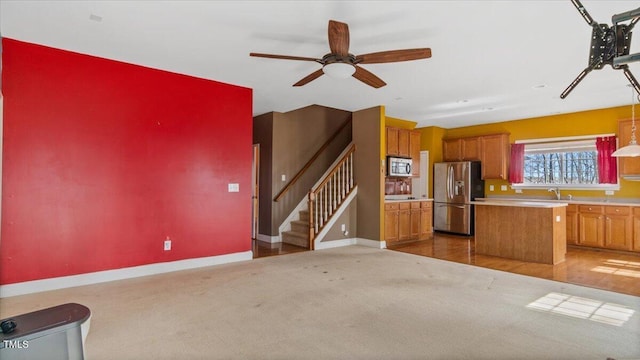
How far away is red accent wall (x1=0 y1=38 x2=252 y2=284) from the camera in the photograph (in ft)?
12.0

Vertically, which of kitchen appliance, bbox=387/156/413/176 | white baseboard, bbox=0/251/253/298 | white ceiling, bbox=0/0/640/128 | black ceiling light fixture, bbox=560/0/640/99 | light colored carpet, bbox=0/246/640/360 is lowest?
light colored carpet, bbox=0/246/640/360

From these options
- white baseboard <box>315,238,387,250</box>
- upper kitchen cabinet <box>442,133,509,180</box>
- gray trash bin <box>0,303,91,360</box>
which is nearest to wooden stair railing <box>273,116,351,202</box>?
white baseboard <box>315,238,387,250</box>

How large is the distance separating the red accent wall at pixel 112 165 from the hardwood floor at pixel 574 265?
332cm

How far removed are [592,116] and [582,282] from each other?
160 inches

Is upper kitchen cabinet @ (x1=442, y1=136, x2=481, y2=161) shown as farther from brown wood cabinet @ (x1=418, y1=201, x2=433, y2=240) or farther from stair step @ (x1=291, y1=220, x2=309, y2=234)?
stair step @ (x1=291, y1=220, x2=309, y2=234)

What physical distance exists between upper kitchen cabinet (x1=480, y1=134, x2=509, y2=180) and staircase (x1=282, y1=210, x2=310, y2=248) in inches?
167

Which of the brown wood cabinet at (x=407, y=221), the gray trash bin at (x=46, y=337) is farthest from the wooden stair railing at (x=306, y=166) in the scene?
the gray trash bin at (x=46, y=337)

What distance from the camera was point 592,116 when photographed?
662 cm

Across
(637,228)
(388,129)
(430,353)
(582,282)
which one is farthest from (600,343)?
(388,129)

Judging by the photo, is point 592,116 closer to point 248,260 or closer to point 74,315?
point 248,260

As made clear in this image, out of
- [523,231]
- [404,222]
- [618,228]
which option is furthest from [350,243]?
[618,228]

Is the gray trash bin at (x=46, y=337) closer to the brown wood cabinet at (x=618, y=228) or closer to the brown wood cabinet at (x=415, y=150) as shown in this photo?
the brown wood cabinet at (x=415, y=150)

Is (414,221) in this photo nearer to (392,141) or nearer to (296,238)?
(392,141)

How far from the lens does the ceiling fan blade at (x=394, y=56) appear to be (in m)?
3.04
